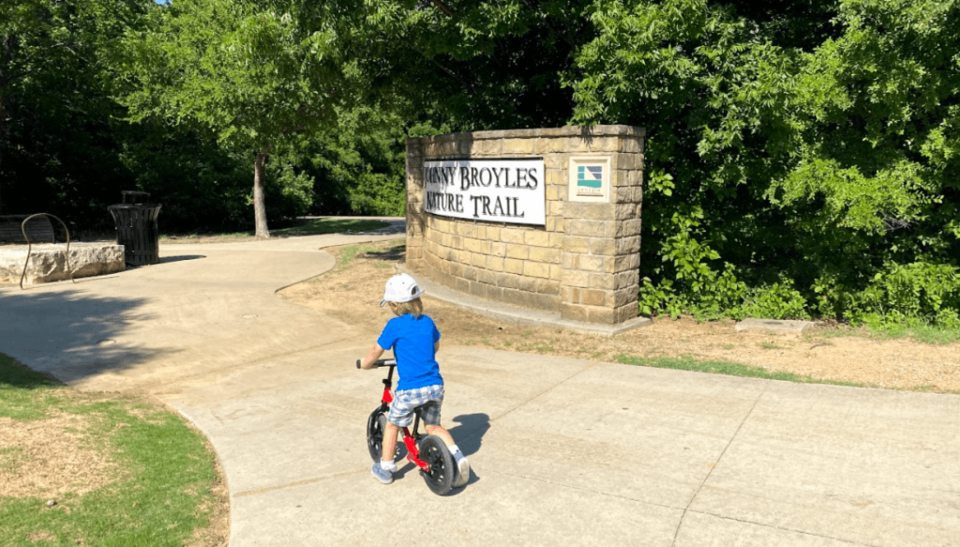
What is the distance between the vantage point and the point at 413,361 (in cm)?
464

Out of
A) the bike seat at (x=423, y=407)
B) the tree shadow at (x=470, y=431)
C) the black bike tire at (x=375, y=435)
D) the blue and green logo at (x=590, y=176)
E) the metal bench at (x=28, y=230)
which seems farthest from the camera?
the metal bench at (x=28, y=230)

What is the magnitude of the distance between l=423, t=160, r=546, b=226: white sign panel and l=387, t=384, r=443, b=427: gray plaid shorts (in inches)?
236

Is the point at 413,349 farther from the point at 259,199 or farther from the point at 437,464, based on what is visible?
the point at 259,199

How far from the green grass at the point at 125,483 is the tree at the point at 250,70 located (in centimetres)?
733

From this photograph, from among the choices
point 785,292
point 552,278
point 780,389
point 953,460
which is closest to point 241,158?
point 552,278

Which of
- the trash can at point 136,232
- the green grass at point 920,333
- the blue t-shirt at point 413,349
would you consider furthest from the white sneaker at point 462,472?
the trash can at point 136,232

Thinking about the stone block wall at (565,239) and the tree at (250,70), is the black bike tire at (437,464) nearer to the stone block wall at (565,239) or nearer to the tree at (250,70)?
the stone block wall at (565,239)

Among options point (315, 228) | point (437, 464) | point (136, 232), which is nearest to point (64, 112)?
point (315, 228)

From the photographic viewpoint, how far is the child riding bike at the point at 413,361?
4605mm

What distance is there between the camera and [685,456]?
5344 millimetres

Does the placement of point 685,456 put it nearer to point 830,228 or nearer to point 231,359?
point 231,359

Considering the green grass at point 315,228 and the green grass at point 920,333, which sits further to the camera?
the green grass at point 315,228

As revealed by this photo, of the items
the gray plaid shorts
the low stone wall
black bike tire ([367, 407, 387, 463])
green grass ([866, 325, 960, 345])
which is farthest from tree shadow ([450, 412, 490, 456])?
the low stone wall

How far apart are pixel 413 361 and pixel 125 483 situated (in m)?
2.07
